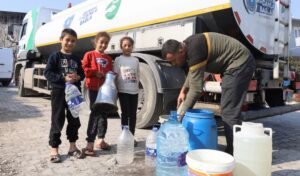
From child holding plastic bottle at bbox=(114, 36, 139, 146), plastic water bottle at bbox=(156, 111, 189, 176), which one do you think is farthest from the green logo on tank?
plastic water bottle at bbox=(156, 111, 189, 176)

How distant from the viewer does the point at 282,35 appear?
202 inches

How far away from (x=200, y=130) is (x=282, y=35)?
9.49 ft

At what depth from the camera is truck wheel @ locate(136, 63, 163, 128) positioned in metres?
4.98

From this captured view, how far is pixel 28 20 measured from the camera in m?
11.0

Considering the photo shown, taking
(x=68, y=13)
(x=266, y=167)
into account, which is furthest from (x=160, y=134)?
(x=68, y=13)

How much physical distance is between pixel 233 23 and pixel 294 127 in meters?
3.02

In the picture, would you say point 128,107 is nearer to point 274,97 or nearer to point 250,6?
point 250,6

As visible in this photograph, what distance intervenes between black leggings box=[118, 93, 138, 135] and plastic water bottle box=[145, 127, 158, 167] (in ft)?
2.43

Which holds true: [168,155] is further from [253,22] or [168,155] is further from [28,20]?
[28,20]

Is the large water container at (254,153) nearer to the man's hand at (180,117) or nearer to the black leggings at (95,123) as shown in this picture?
the man's hand at (180,117)

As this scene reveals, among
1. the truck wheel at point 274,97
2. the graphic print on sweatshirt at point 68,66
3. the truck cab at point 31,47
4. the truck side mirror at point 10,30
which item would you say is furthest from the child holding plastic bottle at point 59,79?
Result: the truck side mirror at point 10,30

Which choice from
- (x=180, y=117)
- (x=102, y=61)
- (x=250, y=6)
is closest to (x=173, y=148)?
(x=180, y=117)

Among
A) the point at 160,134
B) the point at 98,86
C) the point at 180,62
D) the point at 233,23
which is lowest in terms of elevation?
the point at 160,134

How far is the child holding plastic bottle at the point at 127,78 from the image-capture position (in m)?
4.05
